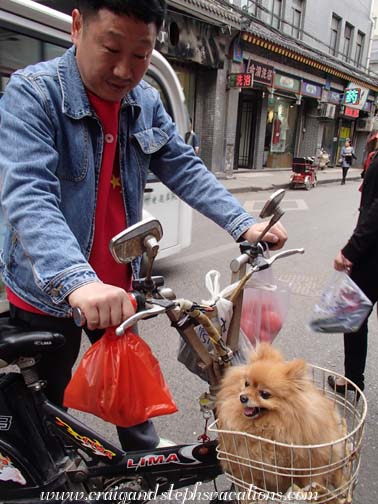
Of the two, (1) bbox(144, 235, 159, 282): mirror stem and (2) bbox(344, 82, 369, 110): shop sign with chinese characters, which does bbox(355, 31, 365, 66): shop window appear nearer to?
(2) bbox(344, 82, 369, 110): shop sign with chinese characters

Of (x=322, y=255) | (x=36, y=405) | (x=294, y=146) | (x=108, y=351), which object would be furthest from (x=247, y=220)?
(x=294, y=146)

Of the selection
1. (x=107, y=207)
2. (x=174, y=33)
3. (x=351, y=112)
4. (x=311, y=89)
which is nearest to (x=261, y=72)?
(x=174, y=33)

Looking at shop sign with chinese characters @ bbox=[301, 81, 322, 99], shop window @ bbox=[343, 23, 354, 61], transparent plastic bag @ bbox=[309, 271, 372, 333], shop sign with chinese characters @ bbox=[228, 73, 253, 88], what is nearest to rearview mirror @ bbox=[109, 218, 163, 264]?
transparent plastic bag @ bbox=[309, 271, 372, 333]

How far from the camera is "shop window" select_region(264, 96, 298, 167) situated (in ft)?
61.6

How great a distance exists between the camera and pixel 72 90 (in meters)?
1.42

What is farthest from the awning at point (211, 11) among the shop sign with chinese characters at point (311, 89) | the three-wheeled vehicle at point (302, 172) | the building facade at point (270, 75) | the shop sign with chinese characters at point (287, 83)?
the shop sign with chinese characters at point (311, 89)

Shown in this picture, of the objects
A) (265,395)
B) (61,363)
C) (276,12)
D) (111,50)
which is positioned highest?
(276,12)

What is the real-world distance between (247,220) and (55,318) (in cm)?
79

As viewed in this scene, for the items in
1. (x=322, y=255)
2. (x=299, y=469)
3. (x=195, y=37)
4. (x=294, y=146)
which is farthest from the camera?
(x=294, y=146)

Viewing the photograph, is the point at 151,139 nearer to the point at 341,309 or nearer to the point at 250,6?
the point at 341,309

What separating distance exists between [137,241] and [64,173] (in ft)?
1.72

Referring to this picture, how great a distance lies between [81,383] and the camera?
51.5 inches

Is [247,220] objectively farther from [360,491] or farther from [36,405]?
[360,491]

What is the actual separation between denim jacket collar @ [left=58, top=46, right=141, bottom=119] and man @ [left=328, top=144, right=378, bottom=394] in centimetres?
178
